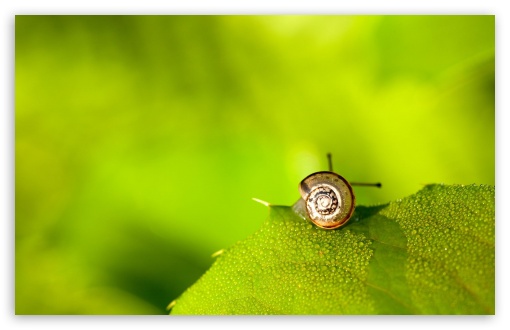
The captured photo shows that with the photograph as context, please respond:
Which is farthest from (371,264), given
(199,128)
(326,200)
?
(199,128)

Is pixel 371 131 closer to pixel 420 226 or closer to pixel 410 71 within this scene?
pixel 410 71

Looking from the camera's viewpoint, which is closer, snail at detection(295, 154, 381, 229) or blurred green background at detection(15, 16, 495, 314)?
snail at detection(295, 154, 381, 229)

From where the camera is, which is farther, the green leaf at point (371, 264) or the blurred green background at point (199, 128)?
the blurred green background at point (199, 128)

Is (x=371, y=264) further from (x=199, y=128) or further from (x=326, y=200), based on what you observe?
(x=199, y=128)

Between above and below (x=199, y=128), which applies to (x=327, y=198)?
below

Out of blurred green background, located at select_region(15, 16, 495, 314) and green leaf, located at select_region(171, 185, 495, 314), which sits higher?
blurred green background, located at select_region(15, 16, 495, 314)

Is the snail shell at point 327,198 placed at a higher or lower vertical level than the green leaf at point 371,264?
higher

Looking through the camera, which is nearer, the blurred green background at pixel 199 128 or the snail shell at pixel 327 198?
the snail shell at pixel 327 198
